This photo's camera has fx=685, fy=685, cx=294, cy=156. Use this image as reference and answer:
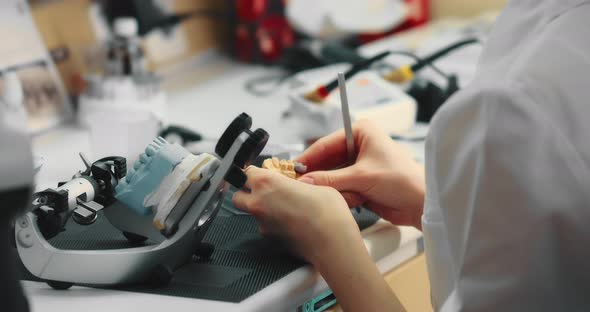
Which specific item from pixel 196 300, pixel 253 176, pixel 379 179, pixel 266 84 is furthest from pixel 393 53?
pixel 196 300

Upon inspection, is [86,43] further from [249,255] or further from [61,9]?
[249,255]

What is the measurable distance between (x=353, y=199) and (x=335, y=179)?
4 centimetres

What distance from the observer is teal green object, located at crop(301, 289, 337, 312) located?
2.29 ft

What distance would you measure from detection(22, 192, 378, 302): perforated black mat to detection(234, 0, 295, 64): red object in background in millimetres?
867

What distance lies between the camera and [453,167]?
0.55 meters

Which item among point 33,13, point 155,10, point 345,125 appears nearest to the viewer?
point 345,125

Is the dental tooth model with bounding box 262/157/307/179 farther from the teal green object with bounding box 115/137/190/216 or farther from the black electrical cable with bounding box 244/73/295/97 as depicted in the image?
the black electrical cable with bounding box 244/73/295/97

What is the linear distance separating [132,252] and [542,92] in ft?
1.27

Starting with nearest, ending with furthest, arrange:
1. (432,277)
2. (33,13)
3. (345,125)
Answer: (432,277)
(345,125)
(33,13)

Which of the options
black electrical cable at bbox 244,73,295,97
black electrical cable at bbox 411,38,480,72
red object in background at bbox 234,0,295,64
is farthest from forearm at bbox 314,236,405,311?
red object in background at bbox 234,0,295,64

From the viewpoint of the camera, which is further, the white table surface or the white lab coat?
the white table surface

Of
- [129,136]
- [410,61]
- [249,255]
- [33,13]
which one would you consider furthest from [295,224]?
[33,13]

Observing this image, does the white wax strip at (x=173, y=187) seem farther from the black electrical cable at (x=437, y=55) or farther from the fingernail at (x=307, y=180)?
the black electrical cable at (x=437, y=55)

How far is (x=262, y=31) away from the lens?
5.20 ft
